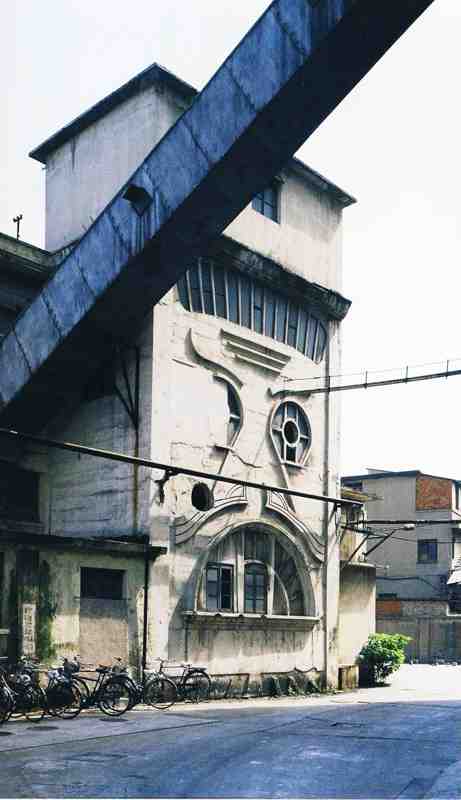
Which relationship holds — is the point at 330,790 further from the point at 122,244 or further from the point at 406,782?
the point at 122,244

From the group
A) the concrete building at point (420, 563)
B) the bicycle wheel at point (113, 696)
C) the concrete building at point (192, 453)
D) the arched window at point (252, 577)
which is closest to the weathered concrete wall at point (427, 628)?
the concrete building at point (420, 563)

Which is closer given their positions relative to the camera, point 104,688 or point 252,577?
point 104,688

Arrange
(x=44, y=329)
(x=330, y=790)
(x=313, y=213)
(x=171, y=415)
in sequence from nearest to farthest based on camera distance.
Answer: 1. (x=330, y=790)
2. (x=44, y=329)
3. (x=171, y=415)
4. (x=313, y=213)

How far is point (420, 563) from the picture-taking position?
5228cm

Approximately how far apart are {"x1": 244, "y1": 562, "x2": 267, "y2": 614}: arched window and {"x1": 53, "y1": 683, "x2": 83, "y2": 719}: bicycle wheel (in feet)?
23.8

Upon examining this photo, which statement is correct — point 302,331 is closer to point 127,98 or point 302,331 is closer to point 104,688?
point 127,98

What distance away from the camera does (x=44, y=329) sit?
20.5 meters

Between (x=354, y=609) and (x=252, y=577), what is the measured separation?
606cm

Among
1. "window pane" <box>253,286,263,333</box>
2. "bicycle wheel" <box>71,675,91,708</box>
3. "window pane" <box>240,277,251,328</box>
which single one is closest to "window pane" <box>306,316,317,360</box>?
"window pane" <box>253,286,263,333</box>

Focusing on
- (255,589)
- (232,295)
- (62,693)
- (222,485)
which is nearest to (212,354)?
(232,295)

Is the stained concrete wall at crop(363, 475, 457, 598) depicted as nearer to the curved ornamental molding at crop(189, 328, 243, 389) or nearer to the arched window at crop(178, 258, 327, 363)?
the arched window at crop(178, 258, 327, 363)

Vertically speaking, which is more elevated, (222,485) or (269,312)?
(269,312)

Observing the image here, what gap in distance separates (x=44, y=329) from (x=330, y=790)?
12.8 metres

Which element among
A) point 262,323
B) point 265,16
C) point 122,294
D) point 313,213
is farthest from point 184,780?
point 313,213
